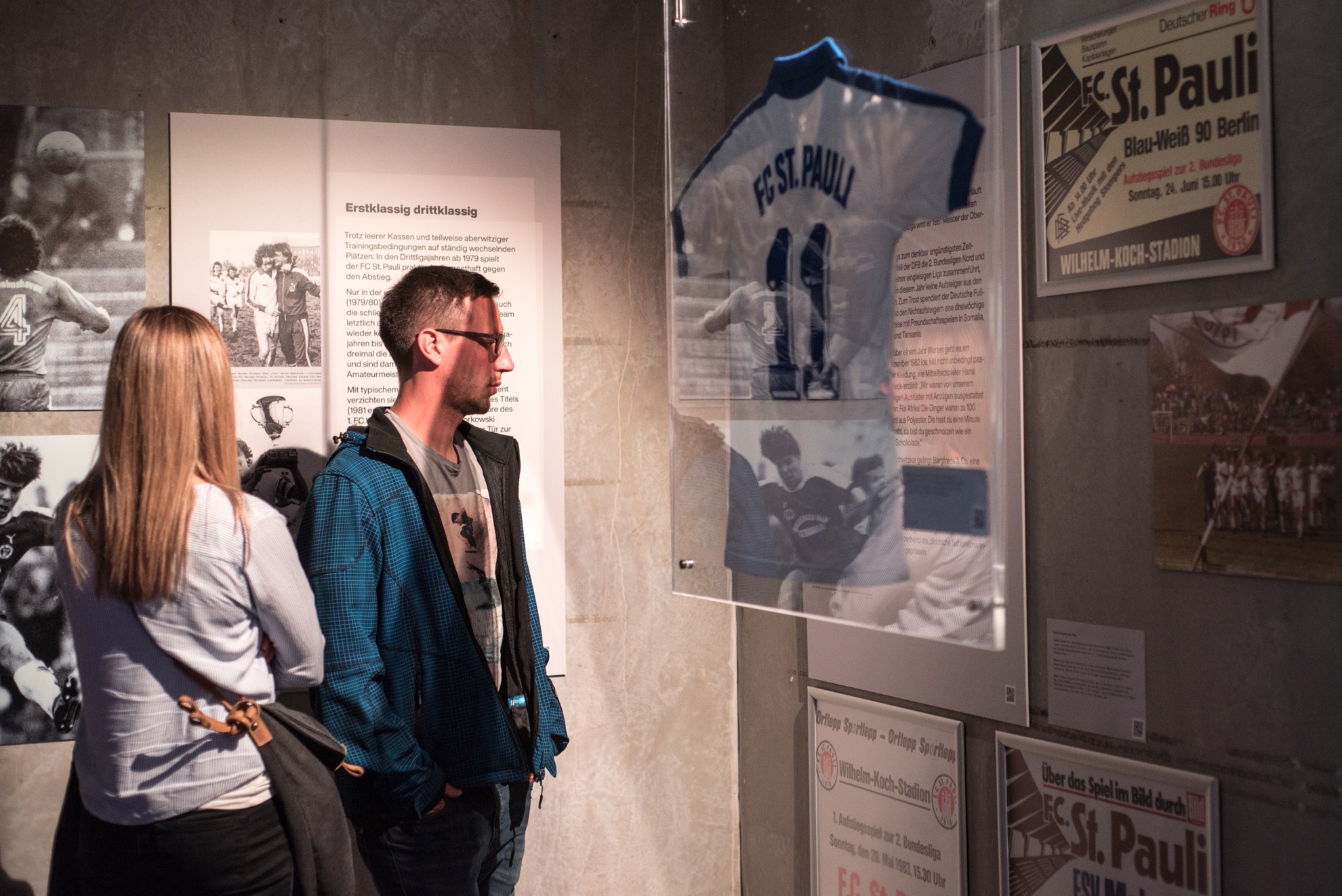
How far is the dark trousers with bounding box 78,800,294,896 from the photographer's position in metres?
1.65

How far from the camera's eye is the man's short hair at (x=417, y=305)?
2.43 m

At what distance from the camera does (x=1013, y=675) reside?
2410mm

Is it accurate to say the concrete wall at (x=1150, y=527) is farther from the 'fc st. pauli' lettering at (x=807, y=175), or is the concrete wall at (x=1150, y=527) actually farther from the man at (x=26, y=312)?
the man at (x=26, y=312)

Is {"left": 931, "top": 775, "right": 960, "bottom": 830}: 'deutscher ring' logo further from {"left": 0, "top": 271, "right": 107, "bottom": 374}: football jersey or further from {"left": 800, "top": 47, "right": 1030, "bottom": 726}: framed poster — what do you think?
{"left": 0, "top": 271, "right": 107, "bottom": 374}: football jersey

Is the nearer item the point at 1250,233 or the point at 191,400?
the point at 191,400

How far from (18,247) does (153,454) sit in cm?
139

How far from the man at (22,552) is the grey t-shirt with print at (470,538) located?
41.0 inches

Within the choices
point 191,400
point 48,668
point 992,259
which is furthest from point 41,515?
point 992,259

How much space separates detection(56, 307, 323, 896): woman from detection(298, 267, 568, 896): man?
416 mm

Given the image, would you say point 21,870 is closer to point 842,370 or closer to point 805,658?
point 805,658

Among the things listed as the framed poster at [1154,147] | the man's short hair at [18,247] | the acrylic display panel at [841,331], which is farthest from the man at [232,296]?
the framed poster at [1154,147]

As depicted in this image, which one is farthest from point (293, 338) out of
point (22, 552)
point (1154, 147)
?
point (1154, 147)

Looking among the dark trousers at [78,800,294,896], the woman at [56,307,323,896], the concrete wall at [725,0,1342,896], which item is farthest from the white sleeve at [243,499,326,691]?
the concrete wall at [725,0,1342,896]

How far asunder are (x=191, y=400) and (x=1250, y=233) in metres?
1.92
